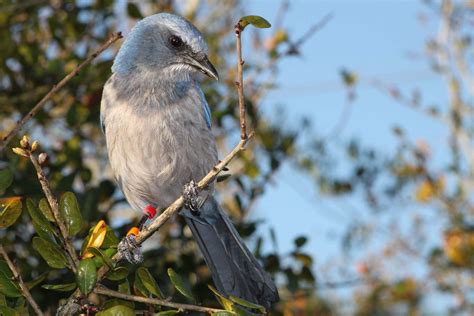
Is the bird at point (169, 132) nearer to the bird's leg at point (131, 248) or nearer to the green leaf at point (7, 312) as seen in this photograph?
the bird's leg at point (131, 248)

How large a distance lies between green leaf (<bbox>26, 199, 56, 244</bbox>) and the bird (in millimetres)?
1038

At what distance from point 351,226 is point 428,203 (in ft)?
2.70

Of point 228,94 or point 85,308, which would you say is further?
point 228,94

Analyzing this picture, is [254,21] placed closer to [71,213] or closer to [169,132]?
[71,213]

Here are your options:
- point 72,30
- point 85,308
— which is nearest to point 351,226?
point 72,30

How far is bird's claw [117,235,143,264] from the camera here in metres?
2.81

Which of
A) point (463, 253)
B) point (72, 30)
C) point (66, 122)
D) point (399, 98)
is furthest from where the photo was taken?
point (399, 98)

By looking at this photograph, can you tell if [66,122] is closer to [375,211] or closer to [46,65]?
[46,65]

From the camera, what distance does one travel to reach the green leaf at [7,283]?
2.33 m

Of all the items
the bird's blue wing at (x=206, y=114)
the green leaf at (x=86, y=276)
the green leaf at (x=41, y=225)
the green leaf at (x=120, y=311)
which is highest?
the bird's blue wing at (x=206, y=114)

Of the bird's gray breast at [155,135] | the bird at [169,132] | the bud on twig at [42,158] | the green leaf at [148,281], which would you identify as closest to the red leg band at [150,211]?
the bird at [169,132]

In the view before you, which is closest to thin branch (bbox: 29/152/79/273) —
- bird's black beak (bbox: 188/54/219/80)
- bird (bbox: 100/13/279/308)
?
bird (bbox: 100/13/279/308)

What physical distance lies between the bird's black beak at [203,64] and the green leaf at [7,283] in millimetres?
1567

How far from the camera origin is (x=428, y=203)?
6988mm
